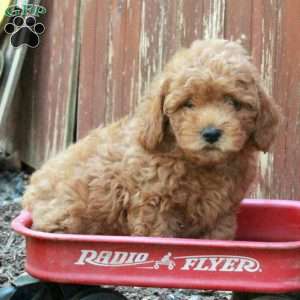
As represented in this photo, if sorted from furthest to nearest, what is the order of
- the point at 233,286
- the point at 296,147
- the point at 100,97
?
1. the point at 100,97
2. the point at 296,147
3. the point at 233,286

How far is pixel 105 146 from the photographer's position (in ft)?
13.1

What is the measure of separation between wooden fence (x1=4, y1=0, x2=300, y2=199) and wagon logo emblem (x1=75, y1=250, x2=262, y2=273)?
8.15 ft

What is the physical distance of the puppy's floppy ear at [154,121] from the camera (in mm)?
3746

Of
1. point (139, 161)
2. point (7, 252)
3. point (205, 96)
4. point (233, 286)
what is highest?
point (205, 96)

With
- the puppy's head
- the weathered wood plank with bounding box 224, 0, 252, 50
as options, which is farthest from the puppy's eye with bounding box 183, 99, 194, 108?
the weathered wood plank with bounding box 224, 0, 252, 50

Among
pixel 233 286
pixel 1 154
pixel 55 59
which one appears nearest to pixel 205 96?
pixel 233 286

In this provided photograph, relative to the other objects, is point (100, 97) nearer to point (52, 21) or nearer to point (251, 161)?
point (52, 21)

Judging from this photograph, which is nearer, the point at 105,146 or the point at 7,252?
the point at 105,146

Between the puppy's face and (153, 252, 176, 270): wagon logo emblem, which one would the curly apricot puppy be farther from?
(153, 252, 176, 270): wagon logo emblem

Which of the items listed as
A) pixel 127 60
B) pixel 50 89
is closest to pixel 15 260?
pixel 127 60

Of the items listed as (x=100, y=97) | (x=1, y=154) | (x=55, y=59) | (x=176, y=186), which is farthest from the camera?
(x=1, y=154)

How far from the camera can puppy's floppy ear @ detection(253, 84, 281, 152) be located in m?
3.78

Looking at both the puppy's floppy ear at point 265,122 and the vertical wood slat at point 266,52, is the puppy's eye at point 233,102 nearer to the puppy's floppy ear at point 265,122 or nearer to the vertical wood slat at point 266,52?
the puppy's floppy ear at point 265,122

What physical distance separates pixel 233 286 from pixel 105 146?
106 centimetres
